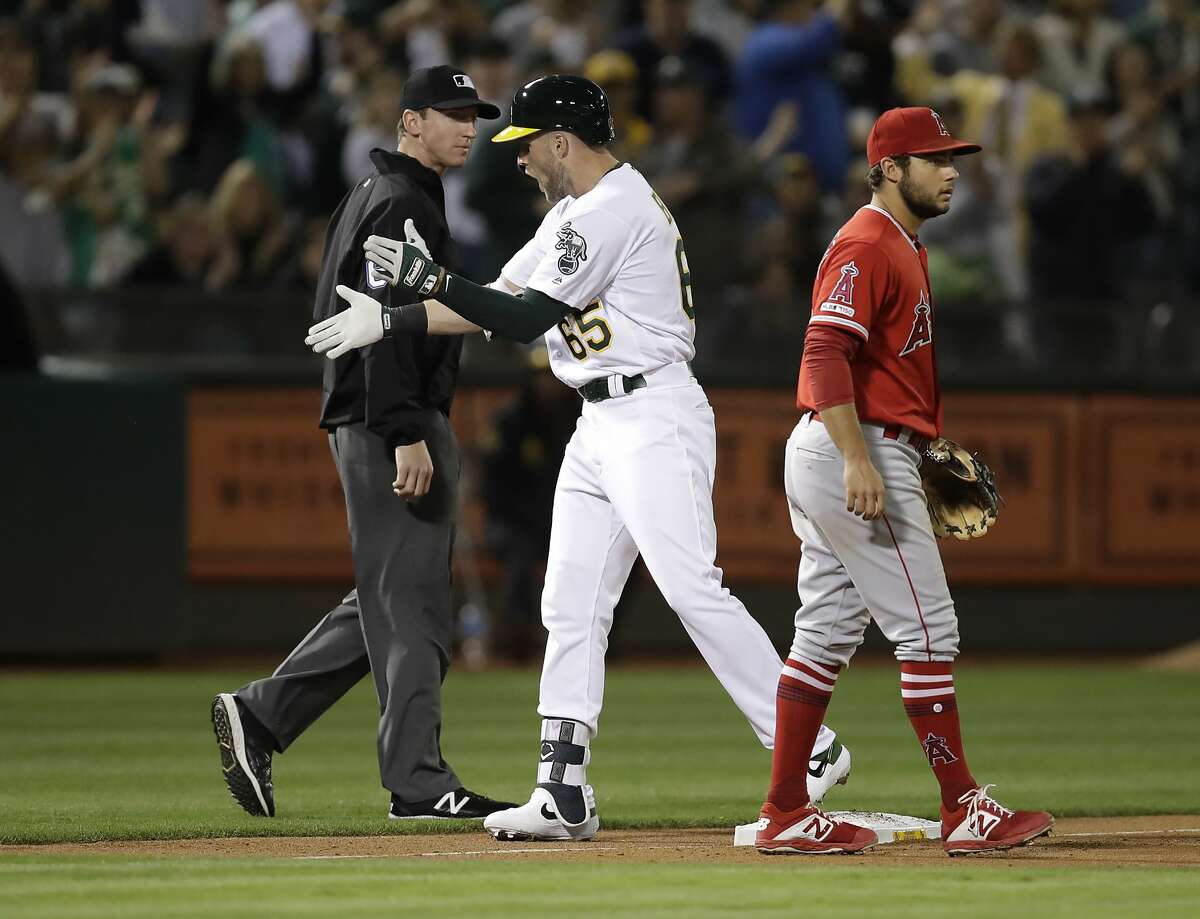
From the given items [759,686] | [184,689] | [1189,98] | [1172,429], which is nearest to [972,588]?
[1172,429]

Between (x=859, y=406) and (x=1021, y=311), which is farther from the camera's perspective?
(x=1021, y=311)

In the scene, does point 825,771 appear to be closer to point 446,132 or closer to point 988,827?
point 988,827

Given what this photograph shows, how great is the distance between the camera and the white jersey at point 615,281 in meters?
6.68

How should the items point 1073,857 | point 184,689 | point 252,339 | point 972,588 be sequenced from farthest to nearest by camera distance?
point 972,588 < point 252,339 < point 184,689 < point 1073,857

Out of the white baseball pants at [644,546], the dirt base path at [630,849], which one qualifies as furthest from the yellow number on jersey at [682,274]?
the dirt base path at [630,849]

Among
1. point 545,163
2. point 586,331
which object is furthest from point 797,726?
point 545,163

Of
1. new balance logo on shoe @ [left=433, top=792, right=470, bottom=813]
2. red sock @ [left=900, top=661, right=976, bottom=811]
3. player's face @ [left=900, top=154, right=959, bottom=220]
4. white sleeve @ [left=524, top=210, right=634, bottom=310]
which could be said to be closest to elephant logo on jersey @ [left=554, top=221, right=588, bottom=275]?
white sleeve @ [left=524, top=210, right=634, bottom=310]

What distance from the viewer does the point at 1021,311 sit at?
1525cm

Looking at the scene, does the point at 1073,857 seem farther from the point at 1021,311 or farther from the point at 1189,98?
the point at 1189,98

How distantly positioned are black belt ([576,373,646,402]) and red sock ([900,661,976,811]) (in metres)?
1.19

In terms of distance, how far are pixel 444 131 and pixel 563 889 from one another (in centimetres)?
282

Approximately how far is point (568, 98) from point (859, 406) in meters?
1.33

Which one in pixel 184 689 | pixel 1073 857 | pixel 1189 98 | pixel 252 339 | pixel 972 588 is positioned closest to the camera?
pixel 1073 857

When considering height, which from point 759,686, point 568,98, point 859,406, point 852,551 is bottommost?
point 759,686
